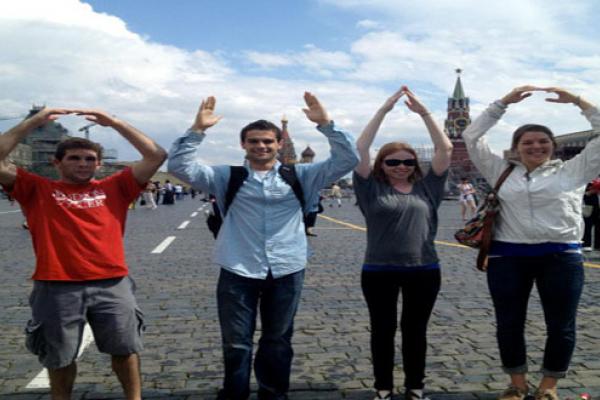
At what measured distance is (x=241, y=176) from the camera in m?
3.82

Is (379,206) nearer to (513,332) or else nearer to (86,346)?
(513,332)

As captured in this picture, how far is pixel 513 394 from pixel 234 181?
2117 mm

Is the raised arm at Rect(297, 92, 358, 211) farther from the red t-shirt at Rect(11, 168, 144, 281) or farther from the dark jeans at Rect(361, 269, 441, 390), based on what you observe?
the red t-shirt at Rect(11, 168, 144, 281)

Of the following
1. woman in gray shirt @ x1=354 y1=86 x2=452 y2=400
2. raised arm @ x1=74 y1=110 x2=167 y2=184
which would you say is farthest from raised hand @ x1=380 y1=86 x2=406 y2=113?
raised arm @ x1=74 y1=110 x2=167 y2=184

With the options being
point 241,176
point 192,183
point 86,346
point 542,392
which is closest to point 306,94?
point 241,176

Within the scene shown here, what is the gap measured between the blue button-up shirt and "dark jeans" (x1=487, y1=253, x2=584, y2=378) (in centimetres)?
118

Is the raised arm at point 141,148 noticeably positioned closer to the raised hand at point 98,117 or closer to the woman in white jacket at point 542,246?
the raised hand at point 98,117

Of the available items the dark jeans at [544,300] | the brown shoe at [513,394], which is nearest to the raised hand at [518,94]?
the dark jeans at [544,300]

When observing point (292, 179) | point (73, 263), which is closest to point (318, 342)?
point (292, 179)

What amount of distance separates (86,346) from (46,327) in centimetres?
198

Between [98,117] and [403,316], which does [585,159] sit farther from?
[98,117]

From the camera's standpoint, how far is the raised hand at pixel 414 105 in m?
4.11

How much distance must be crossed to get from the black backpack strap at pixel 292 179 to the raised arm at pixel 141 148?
70cm

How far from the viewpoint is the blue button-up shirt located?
146 inches
